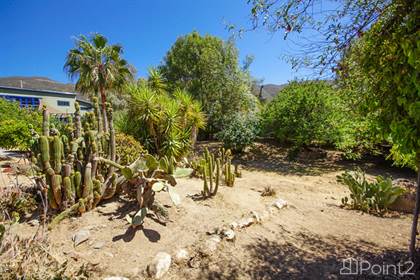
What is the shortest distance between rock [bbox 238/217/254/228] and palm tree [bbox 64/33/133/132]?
9755mm

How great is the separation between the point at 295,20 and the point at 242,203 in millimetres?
3061

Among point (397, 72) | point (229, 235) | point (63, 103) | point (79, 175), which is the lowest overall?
point (229, 235)

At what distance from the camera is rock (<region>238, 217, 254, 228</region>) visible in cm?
346

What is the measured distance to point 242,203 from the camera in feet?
14.0

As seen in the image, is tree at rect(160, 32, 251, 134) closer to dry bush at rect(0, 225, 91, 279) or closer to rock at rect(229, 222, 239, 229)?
rock at rect(229, 222, 239, 229)

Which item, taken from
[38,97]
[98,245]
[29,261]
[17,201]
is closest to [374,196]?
[98,245]

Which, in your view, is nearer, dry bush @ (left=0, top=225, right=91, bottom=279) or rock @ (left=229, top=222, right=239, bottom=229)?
dry bush @ (left=0, top=225, right=91, bottom=279)

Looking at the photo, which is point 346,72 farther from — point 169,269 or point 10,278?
point 10,278

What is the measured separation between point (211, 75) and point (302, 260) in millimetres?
13759

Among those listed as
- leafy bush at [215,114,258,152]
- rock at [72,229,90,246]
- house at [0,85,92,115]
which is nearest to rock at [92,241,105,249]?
rock at [72,229,90,246]

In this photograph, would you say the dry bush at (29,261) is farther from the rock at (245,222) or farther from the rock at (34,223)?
the rock at (245,222)

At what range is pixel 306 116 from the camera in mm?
10109

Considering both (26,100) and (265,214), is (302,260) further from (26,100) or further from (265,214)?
(26,100)

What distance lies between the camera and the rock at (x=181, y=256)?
2660 millimetres
